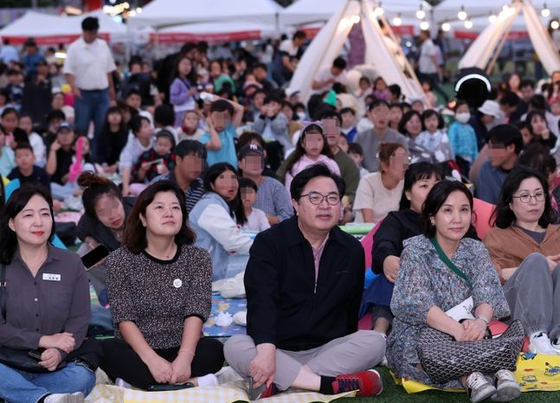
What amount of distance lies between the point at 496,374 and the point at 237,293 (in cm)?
263

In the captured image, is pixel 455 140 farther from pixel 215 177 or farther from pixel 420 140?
pixel 215 177

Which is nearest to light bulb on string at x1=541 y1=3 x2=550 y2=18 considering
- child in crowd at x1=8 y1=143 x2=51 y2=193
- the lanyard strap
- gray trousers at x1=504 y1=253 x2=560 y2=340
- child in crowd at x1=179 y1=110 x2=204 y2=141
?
child in crowd at x1=179 y1=110 x2=204 y2=141

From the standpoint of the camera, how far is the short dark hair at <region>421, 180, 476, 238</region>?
543cm

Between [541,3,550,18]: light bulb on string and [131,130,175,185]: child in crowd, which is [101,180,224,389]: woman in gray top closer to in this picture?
[131,130,175,185]: child in crowd

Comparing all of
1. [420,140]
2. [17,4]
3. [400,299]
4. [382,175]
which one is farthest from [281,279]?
[17,4]

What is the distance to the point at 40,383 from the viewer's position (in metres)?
5.19

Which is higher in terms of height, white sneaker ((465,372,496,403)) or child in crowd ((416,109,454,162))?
child in crowd ((416,109,454,162))

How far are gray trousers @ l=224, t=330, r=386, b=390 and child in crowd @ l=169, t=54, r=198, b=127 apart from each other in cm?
897

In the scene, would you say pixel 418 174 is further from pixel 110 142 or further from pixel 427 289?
pixel 110 142

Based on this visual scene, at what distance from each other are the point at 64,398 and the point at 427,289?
1874 millimetres

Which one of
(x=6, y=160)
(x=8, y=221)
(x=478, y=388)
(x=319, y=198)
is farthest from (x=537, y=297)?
(x=6, y=160)

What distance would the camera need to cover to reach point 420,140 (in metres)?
12.0

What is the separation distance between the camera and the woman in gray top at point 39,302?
5.12 meters

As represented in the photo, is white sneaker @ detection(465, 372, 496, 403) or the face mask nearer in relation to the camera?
white sneaker @ detection(465, 372, 496, 403)
